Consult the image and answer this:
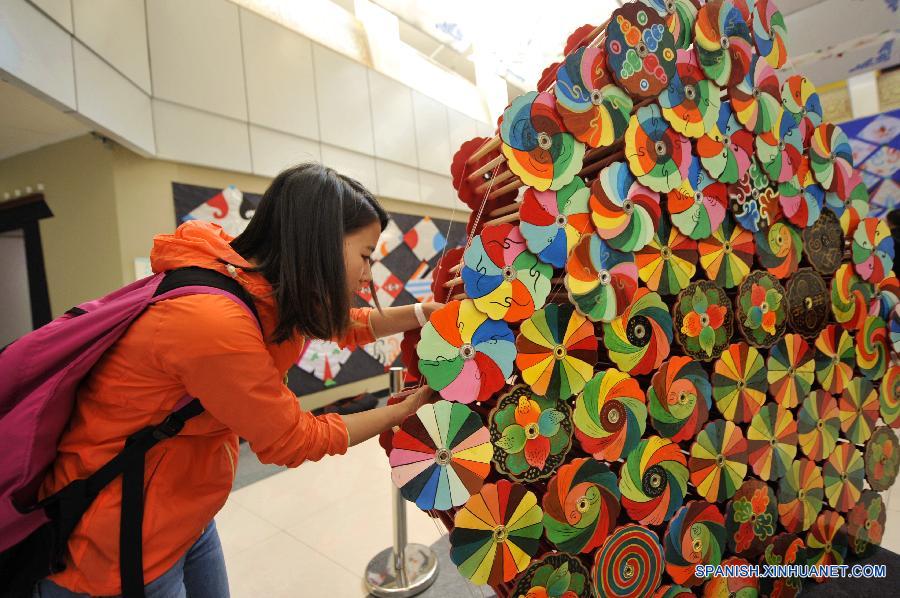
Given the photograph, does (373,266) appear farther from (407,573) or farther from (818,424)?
(818,424)

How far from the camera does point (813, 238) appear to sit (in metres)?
1.22

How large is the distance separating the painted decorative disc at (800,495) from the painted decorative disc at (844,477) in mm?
42

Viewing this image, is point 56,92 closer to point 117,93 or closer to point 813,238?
point 117,93

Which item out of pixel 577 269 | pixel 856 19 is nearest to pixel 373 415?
pixel 577 269

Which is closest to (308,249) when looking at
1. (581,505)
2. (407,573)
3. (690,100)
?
(581,505)

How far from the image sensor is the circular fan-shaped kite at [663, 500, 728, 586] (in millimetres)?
967

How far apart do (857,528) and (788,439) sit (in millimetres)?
446

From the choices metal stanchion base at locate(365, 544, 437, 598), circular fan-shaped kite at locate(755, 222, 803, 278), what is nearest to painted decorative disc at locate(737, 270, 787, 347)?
circular fan-shaped kite at locate(755, 222, 803, 278)

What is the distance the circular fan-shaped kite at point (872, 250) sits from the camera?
129 centimetres

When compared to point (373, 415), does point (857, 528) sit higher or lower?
lower

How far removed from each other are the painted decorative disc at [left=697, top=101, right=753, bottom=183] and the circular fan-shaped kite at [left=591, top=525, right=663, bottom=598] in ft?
2.70

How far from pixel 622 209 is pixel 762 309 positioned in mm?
506

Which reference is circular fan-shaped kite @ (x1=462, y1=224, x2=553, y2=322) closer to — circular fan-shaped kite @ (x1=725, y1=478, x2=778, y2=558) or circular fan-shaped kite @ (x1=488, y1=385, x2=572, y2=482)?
circular fan-shaped kite @ (x1=488, y1=385, x2=572, y2=482)

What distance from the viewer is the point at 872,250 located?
1.32 m
